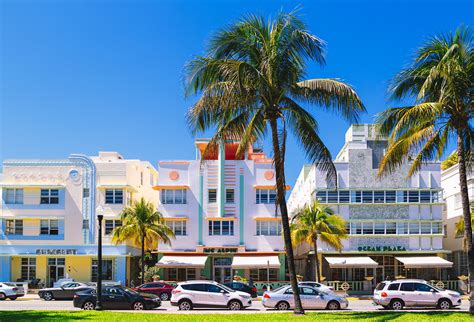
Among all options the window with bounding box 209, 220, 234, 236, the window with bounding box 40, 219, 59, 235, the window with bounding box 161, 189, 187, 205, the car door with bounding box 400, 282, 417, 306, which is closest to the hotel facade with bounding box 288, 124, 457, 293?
the window with bounding box 209, 220, 234, 236

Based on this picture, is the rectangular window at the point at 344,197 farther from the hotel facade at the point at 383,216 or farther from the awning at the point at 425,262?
the awning at the point at 425,262

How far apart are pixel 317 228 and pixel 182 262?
1145cm

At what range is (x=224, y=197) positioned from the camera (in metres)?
56.0

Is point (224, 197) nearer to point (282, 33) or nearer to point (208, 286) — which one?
point (208, 286)

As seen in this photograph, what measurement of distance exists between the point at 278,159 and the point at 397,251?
31823mm

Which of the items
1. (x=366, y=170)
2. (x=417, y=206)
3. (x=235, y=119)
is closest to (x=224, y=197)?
(x=366, y=170)

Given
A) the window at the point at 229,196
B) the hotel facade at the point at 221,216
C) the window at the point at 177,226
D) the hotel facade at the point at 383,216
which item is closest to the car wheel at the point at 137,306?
the hotel facade at the point at 221,216

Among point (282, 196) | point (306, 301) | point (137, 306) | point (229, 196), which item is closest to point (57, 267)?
point (229, 196)

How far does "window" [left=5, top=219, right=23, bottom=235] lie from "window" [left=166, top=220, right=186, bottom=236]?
1268 centimetres

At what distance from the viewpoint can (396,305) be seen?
34.4 m

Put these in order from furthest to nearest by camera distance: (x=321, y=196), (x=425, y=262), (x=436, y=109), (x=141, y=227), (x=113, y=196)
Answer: (x=113, y=196) < (x=321, y=196) < (x=425, y=262) < (x=141, y=227) < (x=436, y=109)

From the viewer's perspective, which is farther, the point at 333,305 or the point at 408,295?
the point at 408,295

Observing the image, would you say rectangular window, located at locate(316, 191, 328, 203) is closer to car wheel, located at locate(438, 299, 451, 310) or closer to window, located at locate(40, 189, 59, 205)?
car wheel, located at locate(438, 299, 451, 310)

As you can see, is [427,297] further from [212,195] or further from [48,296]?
[212,195]
